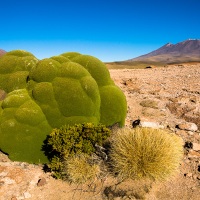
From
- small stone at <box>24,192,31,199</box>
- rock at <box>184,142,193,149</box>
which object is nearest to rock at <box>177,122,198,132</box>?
rock at <box>184,142,193,149</box>

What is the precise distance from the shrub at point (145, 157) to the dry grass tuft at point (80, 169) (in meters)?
0.65

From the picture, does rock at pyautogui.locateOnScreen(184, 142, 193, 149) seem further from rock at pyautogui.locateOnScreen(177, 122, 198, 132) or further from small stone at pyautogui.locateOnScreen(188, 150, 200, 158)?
rock at pyautogui.locateOnScreen(177, 122, 198, 132)

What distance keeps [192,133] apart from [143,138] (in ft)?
11.8

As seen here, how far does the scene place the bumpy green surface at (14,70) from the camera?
1098cm

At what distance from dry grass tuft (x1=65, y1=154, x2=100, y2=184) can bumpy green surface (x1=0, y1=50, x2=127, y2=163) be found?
4.33ft

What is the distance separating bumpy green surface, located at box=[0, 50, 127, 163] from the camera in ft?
29.3

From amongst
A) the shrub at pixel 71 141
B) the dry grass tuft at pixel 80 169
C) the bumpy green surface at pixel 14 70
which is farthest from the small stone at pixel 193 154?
the bumpy green surface at pixel 14 70

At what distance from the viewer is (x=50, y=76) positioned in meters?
9.55

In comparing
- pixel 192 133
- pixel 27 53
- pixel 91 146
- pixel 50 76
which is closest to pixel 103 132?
pixel 91 146

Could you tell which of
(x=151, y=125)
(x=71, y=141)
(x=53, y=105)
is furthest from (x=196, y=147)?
(x=53, y=105)

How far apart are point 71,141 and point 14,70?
491 cm

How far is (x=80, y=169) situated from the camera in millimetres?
8125

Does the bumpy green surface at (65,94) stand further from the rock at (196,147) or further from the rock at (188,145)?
the rock at (196,147)

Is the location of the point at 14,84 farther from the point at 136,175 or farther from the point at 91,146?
the point at 136,175
